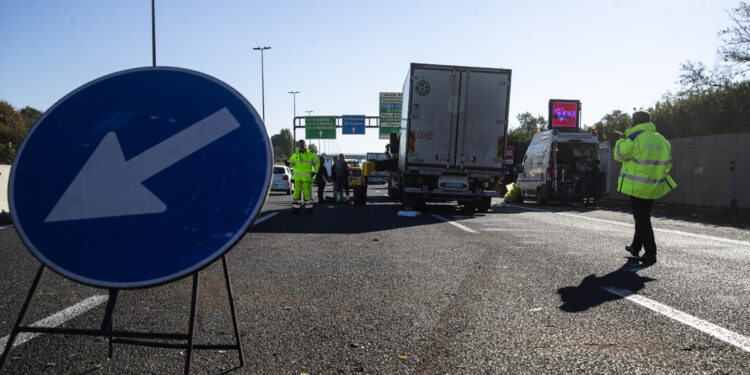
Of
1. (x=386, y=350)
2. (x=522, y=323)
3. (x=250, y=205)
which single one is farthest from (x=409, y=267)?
(x=250, y=205)

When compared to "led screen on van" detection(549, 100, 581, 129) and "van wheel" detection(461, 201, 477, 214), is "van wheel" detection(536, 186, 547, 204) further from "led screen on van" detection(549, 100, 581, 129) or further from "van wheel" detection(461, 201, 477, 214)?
"led screen on van" detection(549, 100, 581, 129)

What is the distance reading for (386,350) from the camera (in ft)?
10.9

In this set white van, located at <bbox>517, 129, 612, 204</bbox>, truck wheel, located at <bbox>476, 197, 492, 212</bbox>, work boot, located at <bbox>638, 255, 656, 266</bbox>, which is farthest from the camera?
white van, located at <bbox>517, 129, 612, 204</bbox>

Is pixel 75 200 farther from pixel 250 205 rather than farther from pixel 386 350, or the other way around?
pixel 386 350

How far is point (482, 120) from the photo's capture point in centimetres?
1533

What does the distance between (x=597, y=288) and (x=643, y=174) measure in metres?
2.38

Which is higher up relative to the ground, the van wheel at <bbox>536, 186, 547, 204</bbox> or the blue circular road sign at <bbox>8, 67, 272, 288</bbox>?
the blue circular road sign at <bbox>8, 67, 272, 288</bbox>

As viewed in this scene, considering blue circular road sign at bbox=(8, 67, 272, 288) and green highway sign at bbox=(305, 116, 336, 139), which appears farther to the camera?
green highway sign at bbox=(305, 116, 336, 139)

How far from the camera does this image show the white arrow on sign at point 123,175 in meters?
2.37

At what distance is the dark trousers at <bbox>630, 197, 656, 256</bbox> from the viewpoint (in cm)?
671

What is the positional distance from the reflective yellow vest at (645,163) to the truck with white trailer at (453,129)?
8.21 m

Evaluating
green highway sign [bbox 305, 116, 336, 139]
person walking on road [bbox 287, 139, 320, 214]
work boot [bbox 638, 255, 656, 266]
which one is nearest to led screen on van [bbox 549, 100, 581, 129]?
green highway sign [bbox 305, 116, 336, 139]

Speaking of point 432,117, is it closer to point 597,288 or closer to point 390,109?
point 597,288

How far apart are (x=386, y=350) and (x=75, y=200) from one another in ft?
5.85
